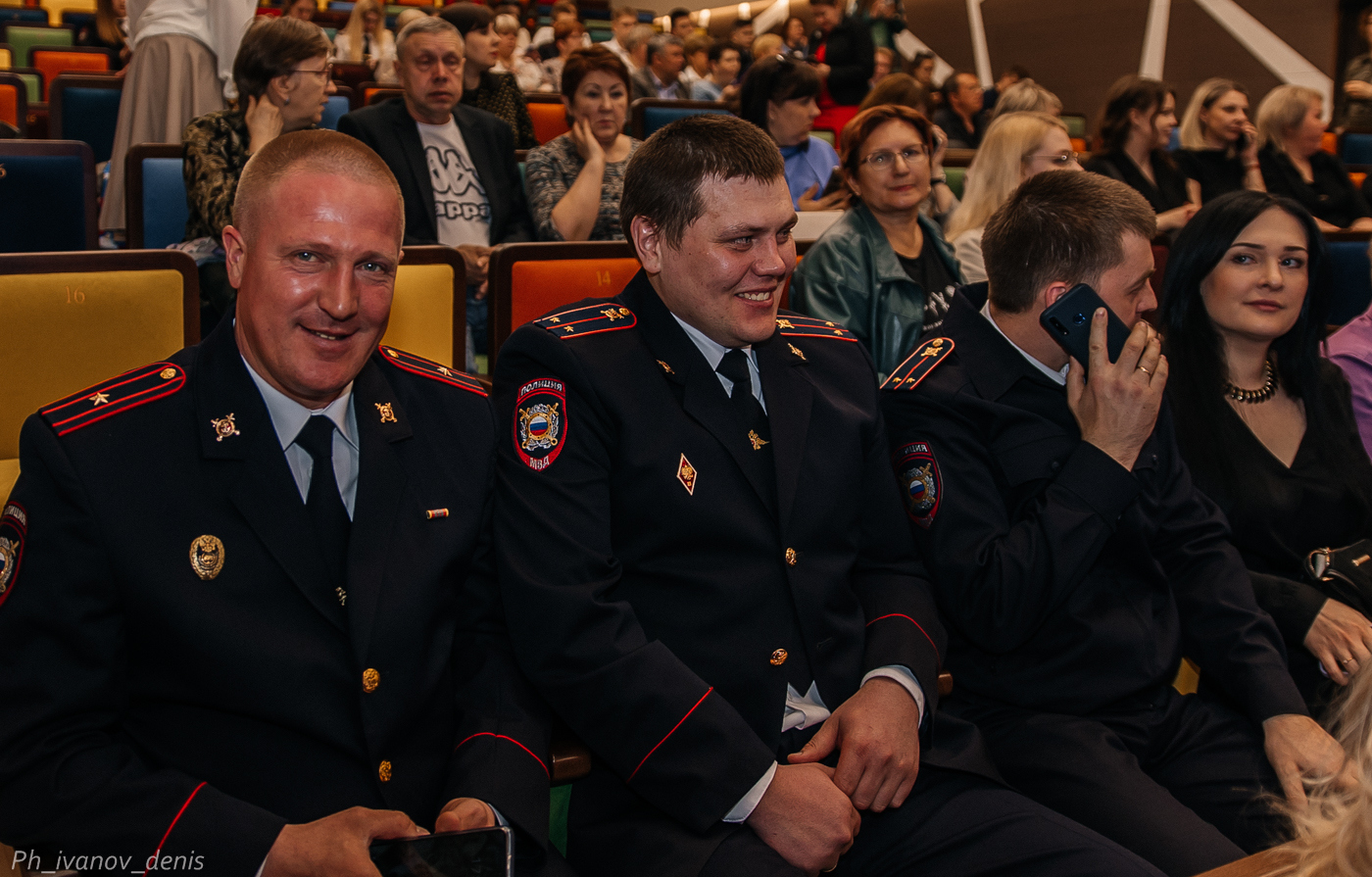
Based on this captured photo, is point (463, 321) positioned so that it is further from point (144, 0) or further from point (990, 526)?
point (144, 0)

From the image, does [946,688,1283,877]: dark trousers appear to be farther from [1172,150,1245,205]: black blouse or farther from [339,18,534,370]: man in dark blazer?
[1172,150,1245,205]: black blouse

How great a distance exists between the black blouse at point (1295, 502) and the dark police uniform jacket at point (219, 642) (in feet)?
4.48

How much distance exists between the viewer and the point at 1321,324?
2053 millimetres

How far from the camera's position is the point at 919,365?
174 cm

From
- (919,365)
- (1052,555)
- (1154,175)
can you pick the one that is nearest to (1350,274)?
(1154,175)

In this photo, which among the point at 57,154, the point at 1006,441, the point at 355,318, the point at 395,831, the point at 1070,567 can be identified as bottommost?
the point at 395,831

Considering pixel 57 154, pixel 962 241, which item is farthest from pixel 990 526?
pixel 57 154

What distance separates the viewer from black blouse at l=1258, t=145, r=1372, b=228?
15.9 ft

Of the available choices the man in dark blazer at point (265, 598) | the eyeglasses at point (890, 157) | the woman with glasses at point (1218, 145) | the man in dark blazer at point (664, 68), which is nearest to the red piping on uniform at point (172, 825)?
the man in dark blazer at point (265, 598)

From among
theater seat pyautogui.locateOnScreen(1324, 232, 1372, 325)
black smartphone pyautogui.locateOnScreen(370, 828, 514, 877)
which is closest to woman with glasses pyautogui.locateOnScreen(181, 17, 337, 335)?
black smartphone pyautogui.locateOnScreen(370, 828, 514, 877)

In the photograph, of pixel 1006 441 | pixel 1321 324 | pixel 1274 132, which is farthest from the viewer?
pixel 1274 132

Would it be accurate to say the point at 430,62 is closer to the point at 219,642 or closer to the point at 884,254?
the point at 884,254

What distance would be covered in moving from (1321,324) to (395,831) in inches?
76.6

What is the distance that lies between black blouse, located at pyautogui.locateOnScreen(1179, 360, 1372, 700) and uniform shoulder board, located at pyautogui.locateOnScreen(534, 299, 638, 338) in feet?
3.65
